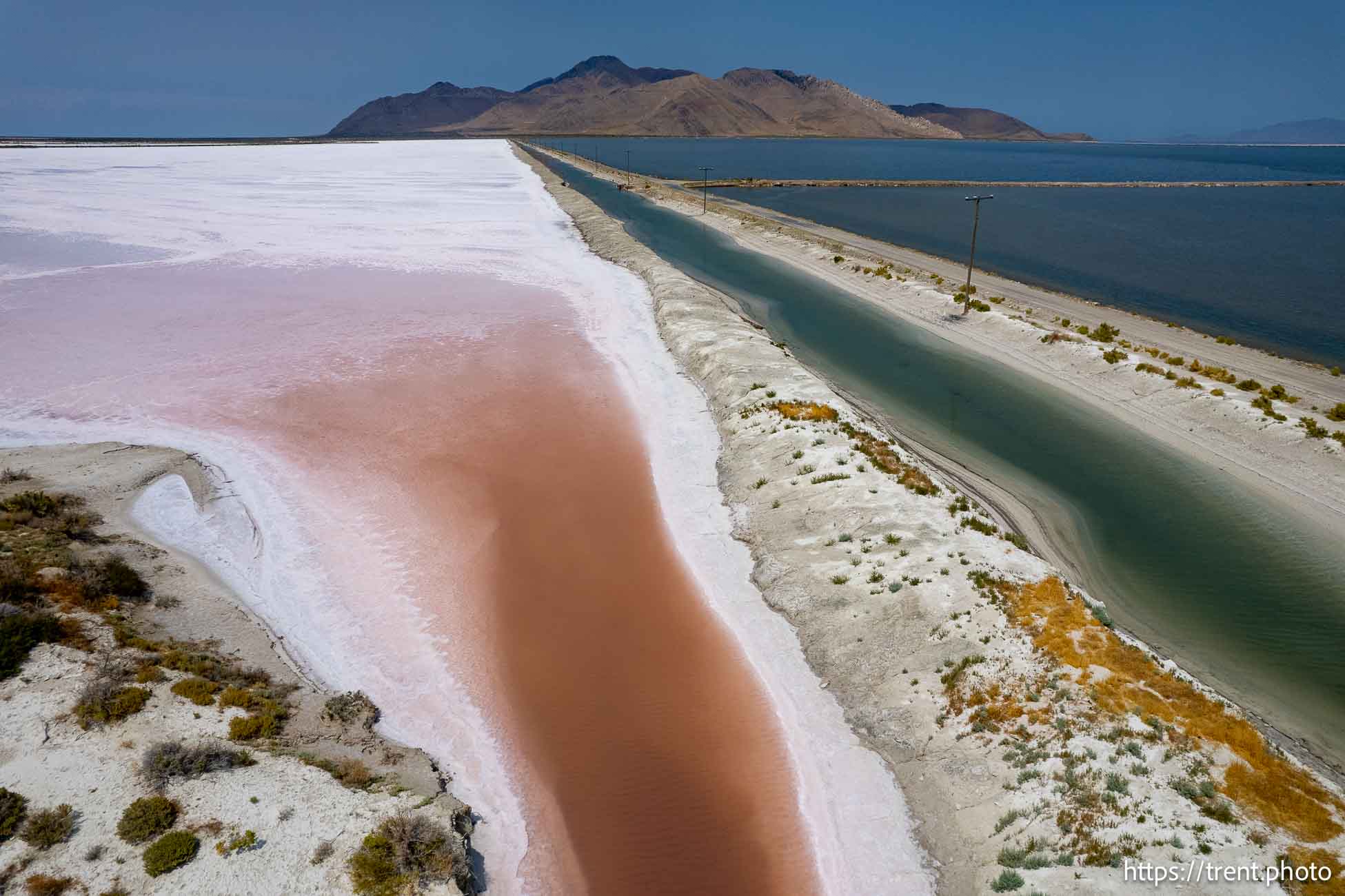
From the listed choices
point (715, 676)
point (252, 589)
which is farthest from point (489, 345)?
point (715, 676)

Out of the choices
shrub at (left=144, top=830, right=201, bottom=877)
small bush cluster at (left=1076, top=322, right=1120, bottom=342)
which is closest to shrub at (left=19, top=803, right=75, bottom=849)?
shrub at (left=144, top=830, right=201, bottom=877)

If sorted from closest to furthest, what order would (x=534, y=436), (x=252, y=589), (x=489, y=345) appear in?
(x=252, y=589) < (x=534, y=436) < (x=489, y=345)

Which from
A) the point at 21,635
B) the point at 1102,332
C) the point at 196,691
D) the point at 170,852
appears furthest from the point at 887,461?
the point at 1102,332

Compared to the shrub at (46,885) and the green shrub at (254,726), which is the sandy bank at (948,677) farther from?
the shrub at (46,885)

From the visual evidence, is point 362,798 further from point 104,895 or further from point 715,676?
point 715,676

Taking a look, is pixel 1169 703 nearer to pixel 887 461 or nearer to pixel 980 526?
pixel 980 526

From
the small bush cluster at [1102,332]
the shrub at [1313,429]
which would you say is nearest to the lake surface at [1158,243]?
the small bush cluster at [1102,332]
